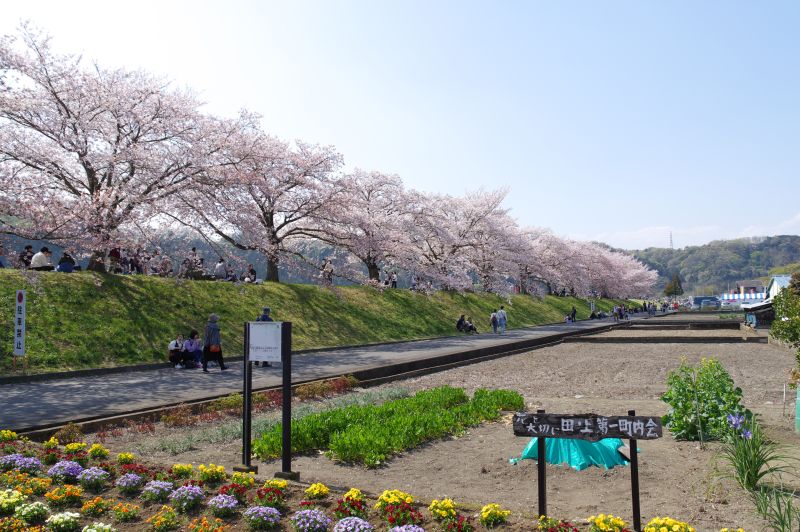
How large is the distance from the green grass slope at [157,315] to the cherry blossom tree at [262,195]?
2422mm

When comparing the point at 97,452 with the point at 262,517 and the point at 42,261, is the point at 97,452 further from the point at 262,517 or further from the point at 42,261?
the point at 42,261

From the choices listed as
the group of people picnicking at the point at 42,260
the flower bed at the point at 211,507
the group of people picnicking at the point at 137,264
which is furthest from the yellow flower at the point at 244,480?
the group of people picnicking at the point at 42,260

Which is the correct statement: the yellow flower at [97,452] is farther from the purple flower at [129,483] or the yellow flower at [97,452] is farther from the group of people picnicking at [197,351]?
the group of people picnicking at [197,351]

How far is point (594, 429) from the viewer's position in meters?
5.24

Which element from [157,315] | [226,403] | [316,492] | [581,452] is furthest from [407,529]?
[157,315]

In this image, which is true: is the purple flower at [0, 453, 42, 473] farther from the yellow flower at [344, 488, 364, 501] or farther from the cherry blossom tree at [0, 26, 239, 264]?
the cherry blossom tree at [0, 26, 239, 264]

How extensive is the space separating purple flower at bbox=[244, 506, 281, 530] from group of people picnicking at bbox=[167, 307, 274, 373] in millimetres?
13244

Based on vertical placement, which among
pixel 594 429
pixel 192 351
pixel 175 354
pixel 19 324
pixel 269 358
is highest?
pixel 19 324

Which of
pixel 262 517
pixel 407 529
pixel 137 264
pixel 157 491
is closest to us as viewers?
pixel 407 529

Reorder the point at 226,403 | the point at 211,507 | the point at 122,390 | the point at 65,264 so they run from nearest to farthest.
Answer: the point at 211,507 < the point at 226,403 < the point at 122,390 < the point at 65,264

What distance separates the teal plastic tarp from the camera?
6609 mm

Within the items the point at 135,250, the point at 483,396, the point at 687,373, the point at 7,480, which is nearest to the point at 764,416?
the point at 687,373

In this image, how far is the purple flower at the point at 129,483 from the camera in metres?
6.06

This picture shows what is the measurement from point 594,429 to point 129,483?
4327mm
